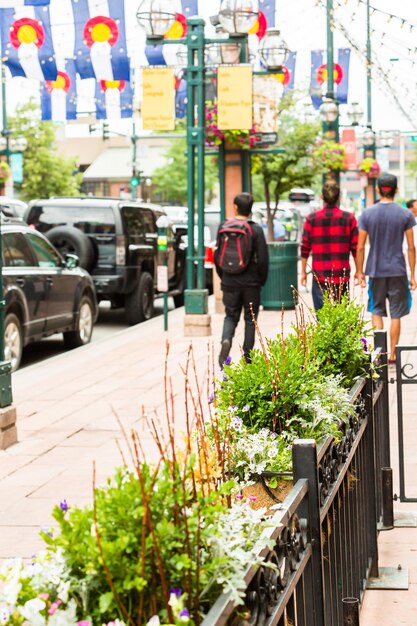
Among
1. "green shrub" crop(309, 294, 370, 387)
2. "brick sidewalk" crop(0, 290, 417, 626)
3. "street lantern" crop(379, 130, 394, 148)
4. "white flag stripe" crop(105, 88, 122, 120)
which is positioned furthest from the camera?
"street lantern" crop(379, 130, 394, 148)

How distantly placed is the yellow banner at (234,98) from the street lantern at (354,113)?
1786 centimetres

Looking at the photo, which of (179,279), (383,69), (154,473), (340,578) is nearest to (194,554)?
(154,473)

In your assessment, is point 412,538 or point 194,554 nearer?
point 194,554

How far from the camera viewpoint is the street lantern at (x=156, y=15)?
49.9 feet

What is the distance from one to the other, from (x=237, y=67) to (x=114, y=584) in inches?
551

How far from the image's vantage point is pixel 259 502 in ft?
11.5

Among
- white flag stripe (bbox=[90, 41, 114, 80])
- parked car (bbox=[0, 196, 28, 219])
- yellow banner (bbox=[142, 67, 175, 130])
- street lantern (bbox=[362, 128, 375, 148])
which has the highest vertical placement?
white flag stripe (bbox=[90, 41, 114, 80])

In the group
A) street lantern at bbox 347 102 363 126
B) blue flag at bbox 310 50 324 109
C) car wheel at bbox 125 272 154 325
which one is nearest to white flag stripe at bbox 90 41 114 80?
car wheel at bbox 125 272 154 325

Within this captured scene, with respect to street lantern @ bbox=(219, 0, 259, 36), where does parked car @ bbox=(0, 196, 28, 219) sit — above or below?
below

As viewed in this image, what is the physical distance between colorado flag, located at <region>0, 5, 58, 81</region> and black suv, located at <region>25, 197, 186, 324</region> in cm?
416

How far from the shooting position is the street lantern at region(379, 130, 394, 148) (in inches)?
1813

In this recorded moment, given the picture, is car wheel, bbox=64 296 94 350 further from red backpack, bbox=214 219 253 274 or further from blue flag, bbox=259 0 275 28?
blue flag, bbox=259 0 275 28

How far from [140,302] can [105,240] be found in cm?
117

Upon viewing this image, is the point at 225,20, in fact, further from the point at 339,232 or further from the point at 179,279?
the point at 179,279
